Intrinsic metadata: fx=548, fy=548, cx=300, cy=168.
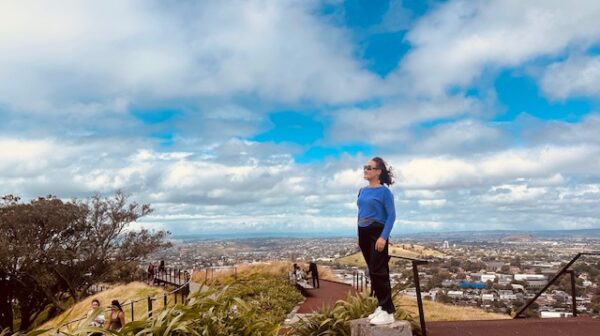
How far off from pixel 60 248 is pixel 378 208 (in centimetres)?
2573

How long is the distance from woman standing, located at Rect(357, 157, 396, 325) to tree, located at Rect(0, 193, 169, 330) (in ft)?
80.3

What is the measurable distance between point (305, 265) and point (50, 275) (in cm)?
Answer: 1338

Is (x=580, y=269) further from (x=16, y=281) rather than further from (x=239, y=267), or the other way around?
(x=16, y=281)

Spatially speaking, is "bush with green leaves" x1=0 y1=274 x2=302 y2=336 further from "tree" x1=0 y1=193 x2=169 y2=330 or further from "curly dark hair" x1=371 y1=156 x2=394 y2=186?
"tree" x1=0 y1=193 x2=169 y2=330

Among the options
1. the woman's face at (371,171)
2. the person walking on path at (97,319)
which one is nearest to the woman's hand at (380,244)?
the woman's face at (371,171)

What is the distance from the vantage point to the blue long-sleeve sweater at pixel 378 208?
5.39 meters

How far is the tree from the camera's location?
26.8 m

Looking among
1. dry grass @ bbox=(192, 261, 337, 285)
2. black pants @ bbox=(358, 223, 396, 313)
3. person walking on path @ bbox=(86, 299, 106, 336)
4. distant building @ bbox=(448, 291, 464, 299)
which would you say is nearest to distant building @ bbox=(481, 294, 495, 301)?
distant building @ bbox=(448, 291, 464, 299)

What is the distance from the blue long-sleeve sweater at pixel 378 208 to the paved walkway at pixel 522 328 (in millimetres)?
1748

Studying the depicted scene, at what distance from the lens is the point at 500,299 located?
13195 millimetres

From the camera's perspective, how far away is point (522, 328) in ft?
22.4

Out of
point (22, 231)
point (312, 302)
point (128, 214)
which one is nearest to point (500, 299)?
point (312, 302)

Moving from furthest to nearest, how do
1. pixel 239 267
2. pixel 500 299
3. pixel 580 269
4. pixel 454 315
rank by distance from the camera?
pixel 239 267 → pixel 500 299 → pixel 454 315 → pixel 580 269

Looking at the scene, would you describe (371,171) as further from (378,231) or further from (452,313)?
(452,313)
